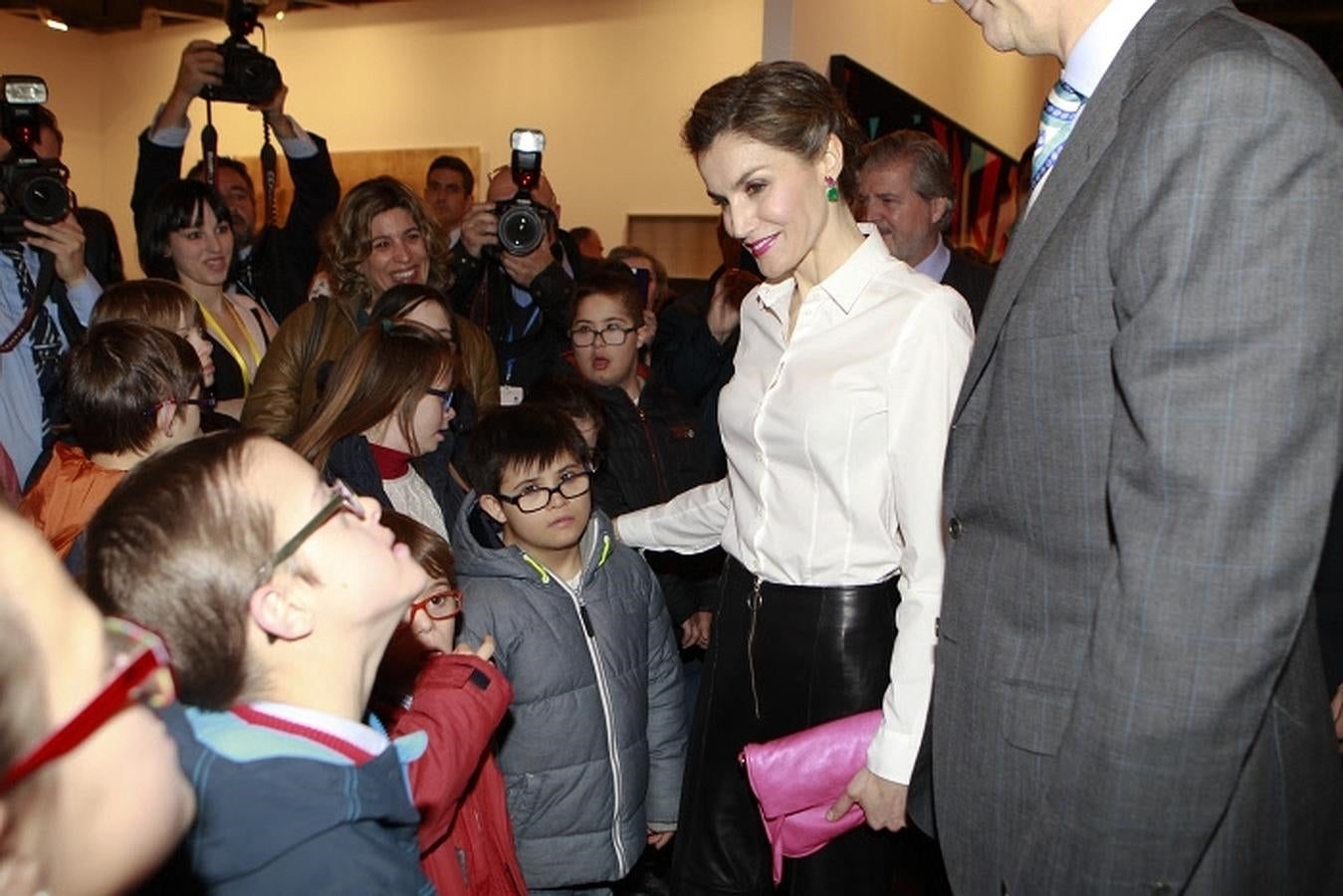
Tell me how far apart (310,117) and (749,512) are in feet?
27.3

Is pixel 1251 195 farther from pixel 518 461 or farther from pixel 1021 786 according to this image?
pixel 518 461

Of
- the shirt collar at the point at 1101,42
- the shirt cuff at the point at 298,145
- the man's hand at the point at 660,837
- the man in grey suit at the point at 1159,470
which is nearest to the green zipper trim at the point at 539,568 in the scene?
the man's hand at the point at 660,837

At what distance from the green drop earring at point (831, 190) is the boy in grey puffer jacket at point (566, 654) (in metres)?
0.77

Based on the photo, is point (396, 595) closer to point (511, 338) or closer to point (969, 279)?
point (511, 338)

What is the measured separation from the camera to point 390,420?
260 cm

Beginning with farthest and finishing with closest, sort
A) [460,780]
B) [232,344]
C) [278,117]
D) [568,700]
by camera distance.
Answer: [278,117], [232,344], [568,700], [460,780]

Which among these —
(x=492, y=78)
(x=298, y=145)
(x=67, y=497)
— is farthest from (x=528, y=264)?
(x=492, y=78)

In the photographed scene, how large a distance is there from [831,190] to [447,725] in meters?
1.03

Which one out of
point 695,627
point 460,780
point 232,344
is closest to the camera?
point 460,780

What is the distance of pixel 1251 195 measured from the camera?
954 millimetres

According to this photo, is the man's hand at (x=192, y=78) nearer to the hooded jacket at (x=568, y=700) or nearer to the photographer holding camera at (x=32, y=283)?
the photographer holding camera at (x=32, y=283)

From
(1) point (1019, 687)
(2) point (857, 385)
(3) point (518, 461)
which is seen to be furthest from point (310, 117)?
(1) point (1019, 687)

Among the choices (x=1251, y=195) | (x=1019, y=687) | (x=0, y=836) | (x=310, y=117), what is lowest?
(x=1019, y=687)

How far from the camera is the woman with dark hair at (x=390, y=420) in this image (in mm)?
2496
